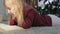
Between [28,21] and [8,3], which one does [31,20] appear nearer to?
[28,21]

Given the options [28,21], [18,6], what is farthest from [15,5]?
[28,21]

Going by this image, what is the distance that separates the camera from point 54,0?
11.2ft

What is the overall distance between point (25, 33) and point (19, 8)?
234mm

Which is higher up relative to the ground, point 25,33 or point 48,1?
point 48,1

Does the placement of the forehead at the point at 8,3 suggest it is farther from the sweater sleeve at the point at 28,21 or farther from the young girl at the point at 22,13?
the sweater sleeve at the point at 28,21

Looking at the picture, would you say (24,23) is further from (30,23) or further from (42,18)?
(42,18)

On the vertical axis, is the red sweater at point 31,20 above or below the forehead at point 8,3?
below

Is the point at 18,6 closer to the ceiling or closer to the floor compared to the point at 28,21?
closer to the ceiling

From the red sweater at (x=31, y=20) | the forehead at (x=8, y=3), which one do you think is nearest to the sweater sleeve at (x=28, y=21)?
the red sweater at (x=31, y=20)

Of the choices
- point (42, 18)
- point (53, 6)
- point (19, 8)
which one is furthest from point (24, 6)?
point (53, 6)

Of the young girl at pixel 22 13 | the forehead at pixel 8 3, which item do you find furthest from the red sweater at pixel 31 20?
the forehead at pixel 8 3

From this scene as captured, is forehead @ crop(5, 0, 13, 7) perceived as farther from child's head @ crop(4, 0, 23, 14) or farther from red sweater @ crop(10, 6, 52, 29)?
red sweater @ crop(10, 6, 52, 29)

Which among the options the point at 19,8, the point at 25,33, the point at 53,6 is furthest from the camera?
the point at 53,6

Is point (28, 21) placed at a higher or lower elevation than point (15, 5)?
lower
